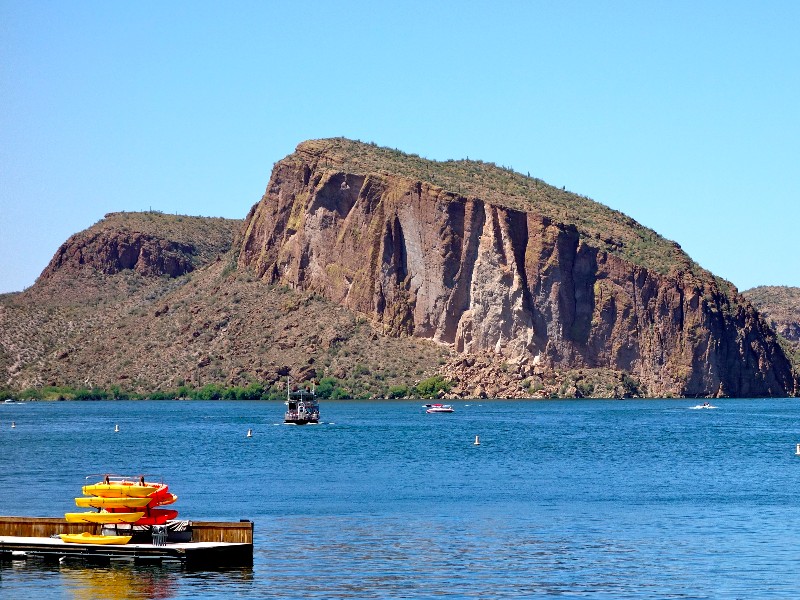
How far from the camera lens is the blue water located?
36031mm

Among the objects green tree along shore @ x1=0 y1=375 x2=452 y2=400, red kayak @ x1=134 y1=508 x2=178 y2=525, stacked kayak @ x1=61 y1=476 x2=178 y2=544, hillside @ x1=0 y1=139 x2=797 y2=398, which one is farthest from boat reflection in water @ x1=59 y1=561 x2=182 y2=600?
hillside @ x1=0 y1=139 x2=797 y2=398

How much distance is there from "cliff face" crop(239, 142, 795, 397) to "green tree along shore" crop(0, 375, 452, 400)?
25.5 ft

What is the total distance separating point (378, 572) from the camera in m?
37.3

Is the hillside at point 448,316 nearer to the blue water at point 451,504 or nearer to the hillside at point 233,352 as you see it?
the hillside at point 233,352

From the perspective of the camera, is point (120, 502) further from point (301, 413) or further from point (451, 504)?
point (301, 413)

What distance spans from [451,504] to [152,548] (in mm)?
17390

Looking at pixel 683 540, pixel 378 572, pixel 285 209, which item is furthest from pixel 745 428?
pixel 285 209

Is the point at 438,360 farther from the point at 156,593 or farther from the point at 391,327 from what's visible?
the point at 156,593

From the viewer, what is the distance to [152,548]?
124 feet

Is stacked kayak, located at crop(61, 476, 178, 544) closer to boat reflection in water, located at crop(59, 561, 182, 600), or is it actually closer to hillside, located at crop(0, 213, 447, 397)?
boat reflection in water, located at crop(59, 561, 182, 600)

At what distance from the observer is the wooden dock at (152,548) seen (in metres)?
37.8

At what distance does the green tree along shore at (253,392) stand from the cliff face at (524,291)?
25.5ft

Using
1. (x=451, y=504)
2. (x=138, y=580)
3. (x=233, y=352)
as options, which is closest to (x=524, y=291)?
(x=233, y=352)

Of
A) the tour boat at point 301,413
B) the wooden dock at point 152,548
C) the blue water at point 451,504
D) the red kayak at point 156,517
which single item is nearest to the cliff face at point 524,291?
the tour boat at point 301,413
